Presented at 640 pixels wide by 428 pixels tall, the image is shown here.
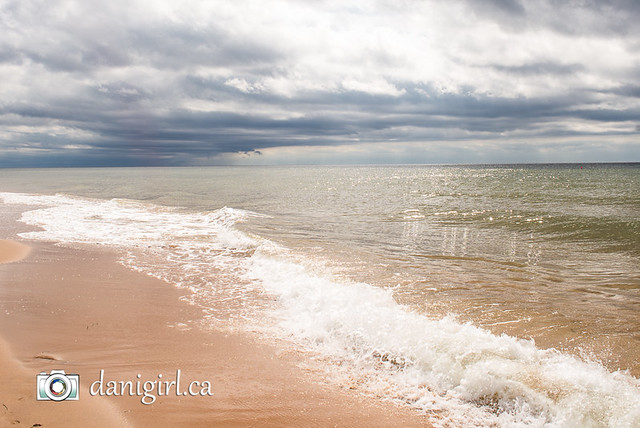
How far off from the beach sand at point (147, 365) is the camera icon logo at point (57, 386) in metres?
0.09

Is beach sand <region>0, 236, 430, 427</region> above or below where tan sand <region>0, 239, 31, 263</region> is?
below

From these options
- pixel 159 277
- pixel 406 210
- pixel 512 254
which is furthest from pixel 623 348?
pixel 406 210

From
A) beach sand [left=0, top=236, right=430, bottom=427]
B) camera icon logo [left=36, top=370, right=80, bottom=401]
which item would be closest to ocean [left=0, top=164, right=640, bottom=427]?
beach sand [left=0, top=236, right=430, bottom=427]

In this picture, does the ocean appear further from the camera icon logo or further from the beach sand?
the camera icon logo

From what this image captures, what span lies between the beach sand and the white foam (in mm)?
520

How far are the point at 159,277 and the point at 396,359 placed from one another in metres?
6.65

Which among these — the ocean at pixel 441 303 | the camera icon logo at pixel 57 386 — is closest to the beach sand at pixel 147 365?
the camera icon logo at pixel 57 386

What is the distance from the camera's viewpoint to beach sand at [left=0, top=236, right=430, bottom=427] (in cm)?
384

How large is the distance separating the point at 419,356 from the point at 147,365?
11.4 feet

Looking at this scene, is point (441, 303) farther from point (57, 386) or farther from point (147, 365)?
point (57, 386)

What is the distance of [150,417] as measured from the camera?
381 centimetres

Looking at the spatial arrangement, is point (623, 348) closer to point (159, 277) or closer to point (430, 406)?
point (430, 406)

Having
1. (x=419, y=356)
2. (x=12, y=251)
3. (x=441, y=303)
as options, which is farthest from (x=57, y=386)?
(x=12, y=251)

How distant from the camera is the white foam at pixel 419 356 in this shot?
3.95m
